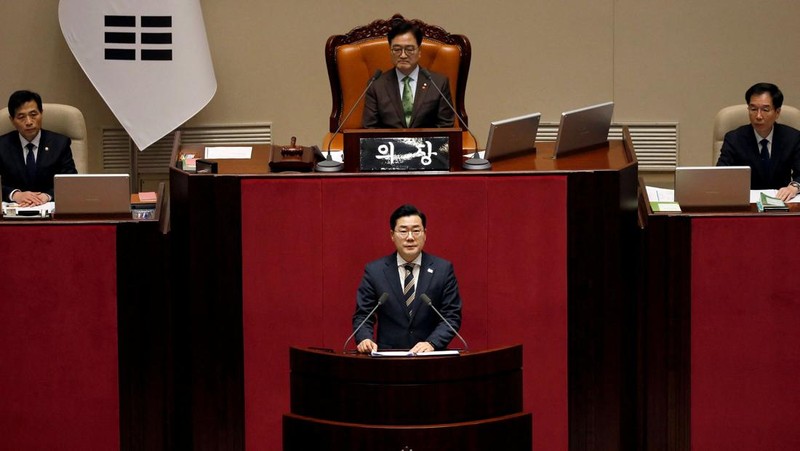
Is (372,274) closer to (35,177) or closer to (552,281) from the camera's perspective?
(552,281)

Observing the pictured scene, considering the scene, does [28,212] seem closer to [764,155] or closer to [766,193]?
[766,193]

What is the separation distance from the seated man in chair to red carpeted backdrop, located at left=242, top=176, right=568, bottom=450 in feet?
3.25

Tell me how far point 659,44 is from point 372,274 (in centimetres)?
414

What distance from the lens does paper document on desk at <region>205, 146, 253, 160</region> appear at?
6020mm

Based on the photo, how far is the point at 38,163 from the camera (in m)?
6.81

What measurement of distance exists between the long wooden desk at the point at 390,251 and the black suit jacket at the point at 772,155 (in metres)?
1.24

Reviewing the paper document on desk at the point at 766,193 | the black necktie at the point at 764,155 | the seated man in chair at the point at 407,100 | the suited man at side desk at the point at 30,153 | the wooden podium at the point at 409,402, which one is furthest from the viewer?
the suited man at side desk at the point at 30,153

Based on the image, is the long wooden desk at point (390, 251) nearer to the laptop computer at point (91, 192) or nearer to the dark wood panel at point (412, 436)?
the laptop computer at point (91, 192)

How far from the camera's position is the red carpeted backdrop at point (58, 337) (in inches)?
219

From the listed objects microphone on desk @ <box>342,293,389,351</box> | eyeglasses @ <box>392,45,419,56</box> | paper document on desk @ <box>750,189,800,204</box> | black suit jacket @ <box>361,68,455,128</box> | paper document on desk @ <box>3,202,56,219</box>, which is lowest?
microphone on desk @ <box>342,293,389,351</box>

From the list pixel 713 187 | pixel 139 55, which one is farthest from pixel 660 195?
pixel 139 55

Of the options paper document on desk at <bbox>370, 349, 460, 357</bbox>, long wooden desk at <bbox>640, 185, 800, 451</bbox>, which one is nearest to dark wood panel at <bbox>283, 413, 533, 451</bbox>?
paper document on desk at <bbox>370, 349, 460, 357</bbox>

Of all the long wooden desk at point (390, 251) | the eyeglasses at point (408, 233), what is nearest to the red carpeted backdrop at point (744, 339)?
the long wooden desk at point (390, 251)

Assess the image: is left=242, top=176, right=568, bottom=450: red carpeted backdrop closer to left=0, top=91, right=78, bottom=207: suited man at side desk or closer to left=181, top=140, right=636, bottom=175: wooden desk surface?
left=181, top=140, right=636, bottom=175: wooden desk surface
